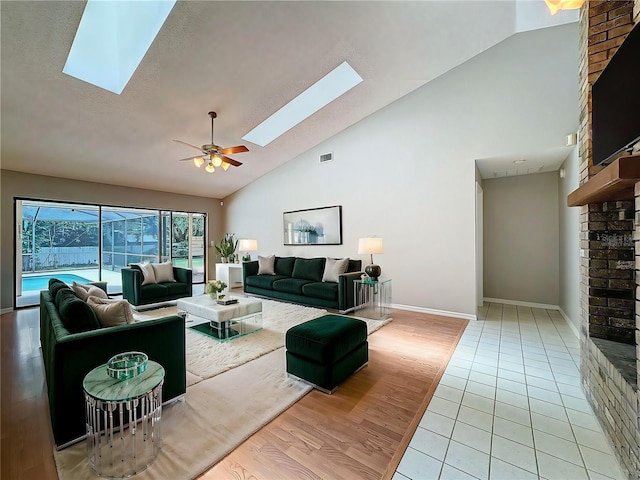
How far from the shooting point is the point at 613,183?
150cm

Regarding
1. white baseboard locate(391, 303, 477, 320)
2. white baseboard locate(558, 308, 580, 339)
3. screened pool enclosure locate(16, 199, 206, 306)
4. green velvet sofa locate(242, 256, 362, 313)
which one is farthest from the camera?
screened pool enclosure locate(16, 199, 206, 306)

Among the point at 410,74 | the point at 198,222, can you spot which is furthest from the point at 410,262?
the point at 198,222

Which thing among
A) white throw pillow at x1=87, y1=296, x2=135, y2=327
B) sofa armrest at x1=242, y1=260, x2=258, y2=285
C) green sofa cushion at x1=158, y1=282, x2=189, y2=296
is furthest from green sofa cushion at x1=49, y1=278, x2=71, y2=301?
Answer: sofa armrest at x1=242, y1=260, x2=258, y2=285

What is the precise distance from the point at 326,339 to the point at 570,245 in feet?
13.5

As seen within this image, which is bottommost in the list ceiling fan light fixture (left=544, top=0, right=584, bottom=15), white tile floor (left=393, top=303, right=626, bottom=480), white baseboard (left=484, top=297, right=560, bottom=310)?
white tile floor (left=393, top=303, right=626, bottom=480)

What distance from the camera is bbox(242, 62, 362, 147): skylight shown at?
4531mm

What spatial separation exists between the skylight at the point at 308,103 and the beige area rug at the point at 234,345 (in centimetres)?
351

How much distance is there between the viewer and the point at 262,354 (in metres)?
3.12

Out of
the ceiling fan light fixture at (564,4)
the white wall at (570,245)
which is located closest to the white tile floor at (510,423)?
the white wall at (570,245)

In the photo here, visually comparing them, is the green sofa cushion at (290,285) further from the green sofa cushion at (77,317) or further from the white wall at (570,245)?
the white wall at (570,245)

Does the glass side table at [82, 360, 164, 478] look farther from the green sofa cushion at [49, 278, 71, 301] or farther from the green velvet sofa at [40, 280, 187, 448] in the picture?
the green sofa cushion at [49, 278, 71, 301]

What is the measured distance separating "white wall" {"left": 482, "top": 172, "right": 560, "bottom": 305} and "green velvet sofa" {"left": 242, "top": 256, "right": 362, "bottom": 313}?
2750mm

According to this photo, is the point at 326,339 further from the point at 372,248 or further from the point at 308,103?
the point at 308,103

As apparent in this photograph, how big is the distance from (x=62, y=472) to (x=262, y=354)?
1760 mm
